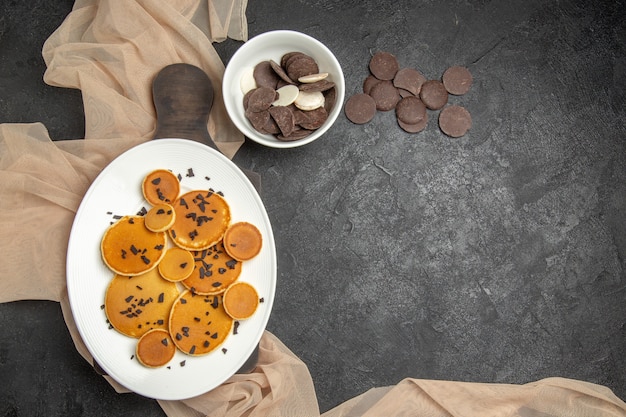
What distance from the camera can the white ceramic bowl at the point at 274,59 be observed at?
3.94 feet

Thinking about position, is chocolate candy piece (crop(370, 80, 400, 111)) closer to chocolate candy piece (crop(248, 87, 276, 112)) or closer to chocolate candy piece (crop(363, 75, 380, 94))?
chocolate candy piece (crop(363, 75, 380, 94))

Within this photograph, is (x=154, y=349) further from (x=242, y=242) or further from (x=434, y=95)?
(x=434, y=95)

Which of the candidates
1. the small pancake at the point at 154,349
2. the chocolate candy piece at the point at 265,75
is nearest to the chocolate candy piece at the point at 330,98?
the chocolate candy piece at the point at 265,75

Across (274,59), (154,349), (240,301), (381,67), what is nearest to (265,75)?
(274,59)

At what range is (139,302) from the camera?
118 cm

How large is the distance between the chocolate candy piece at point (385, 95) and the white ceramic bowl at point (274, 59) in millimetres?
134

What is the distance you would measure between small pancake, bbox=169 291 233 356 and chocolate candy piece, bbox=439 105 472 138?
615 millimetres

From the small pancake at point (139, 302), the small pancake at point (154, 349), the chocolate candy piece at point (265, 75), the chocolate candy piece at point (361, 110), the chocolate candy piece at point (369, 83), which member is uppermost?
the chocolate candy piece at point (369, 83)

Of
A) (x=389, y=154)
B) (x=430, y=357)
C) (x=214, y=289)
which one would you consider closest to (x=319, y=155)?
(x=389, y=154)

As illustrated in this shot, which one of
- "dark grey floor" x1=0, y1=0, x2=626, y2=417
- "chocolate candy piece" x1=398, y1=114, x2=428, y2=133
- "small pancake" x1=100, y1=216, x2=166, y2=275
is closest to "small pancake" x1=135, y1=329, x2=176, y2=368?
"small pancake" x1=100, y1=216, x2=166, y2=275

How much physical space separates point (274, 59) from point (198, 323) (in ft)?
1.88

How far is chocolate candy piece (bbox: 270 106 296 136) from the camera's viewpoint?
3.93ft

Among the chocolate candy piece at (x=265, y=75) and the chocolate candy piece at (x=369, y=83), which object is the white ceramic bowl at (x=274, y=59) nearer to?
the chocolate candy piece at (x=265, y=75)

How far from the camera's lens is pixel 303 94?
121 centimetres
